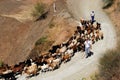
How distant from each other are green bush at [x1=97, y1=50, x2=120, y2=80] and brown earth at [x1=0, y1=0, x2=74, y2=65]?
498 inches

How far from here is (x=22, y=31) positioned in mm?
47812

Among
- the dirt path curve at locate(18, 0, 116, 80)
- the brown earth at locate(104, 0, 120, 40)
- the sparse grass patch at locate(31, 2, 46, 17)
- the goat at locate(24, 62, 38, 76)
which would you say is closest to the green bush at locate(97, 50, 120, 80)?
the dirt path curve at locate(18, 0, 116, 80)

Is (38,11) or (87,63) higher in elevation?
(38,11)

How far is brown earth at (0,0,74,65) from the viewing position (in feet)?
137

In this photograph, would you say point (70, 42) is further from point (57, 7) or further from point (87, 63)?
point (57, 7)

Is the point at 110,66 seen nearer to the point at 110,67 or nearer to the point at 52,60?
the point at 110,67

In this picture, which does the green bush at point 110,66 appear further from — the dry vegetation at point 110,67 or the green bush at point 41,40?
the green bush at point 41,40

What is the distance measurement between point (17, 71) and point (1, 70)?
4.85 feet

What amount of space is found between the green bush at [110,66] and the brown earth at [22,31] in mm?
12656

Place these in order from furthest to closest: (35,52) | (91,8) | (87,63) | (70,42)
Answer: (91,8)
(35,52)
(70,42)
(87,63)

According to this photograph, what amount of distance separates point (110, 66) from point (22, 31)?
23.2 meters

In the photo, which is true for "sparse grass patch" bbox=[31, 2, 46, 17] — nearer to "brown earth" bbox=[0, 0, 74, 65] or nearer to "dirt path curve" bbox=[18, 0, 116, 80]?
"brown earth" bbox=[0, 0, 74, 65]

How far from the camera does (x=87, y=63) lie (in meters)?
31.8

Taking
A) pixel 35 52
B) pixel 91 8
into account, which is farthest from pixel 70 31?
Result: pixel 91 8
